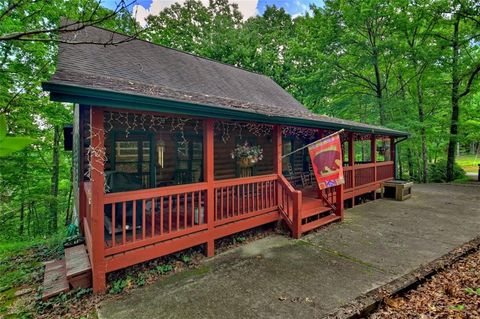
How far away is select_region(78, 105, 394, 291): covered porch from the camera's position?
140 inches

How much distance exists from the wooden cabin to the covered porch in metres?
0.02

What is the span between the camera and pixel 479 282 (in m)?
3.52

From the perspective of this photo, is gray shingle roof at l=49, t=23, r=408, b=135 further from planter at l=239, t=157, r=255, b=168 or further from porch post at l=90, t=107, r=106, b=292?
planter at l=239, t=157, r=255, b=168

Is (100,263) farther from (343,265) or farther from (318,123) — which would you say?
(318,123)

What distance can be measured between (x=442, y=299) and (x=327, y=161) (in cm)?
302

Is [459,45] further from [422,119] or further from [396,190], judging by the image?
[396,190]

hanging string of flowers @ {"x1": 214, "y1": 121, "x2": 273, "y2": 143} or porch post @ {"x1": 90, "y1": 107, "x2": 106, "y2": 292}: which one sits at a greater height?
hanging string of flowers @ {"x1": 214, "y1": 121, "x2": 273, "y2": 143}

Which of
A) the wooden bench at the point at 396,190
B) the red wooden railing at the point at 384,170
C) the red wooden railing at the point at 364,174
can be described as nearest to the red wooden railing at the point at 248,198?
the red wooden railing at the point at 364,174

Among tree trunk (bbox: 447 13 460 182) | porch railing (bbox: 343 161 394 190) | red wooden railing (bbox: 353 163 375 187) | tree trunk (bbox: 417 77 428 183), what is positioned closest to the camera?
porch railing (bbox: 343 161 394 190)

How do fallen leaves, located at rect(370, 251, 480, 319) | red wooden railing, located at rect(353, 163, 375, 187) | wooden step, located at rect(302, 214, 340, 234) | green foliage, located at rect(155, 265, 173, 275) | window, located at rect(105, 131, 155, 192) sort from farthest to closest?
red wooden railing, located at rect(353, 163, 375, 187), window, located at rect(105, 131, 155, 192), wooden step, located at rect(302, 214, 340, 234), green foliage, located at rect(155, 265, 173, 275), fallen leaves, located at rect(370, 251, 480, 319)

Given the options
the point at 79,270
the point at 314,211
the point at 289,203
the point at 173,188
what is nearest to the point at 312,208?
the point at 314,211

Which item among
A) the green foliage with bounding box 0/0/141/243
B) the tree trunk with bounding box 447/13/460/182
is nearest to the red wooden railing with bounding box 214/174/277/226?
the green foliage with bounding box 0/0/141/243

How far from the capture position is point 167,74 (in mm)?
7109

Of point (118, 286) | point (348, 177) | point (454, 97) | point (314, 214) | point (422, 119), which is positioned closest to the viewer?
point (118, 286)
